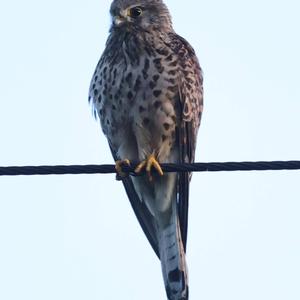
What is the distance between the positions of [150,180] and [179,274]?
0.76 meters

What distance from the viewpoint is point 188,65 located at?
754cm

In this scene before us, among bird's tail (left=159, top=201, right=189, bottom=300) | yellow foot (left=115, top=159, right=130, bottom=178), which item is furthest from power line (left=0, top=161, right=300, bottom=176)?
bird's tail (left=159, top=201, right=189, bottom=300)

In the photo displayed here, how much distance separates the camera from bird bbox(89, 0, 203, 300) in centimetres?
727

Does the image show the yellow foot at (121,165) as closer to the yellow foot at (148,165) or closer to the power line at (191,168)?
the yellow foot at (148,165)

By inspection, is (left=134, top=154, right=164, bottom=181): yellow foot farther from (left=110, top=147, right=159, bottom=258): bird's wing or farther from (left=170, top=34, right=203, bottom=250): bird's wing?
(left=110, top=147, right=159, bottom=258): bird's wing

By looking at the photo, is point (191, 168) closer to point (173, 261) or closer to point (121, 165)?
point (121, 165)

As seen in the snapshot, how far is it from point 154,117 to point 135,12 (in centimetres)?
123

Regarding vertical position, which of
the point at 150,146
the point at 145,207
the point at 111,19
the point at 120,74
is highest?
the point at 111,19

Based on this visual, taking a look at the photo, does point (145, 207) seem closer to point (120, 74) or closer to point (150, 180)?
point (150, 180)

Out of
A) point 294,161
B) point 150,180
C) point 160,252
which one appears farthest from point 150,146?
point 294,161

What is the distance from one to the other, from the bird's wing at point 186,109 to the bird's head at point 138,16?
0.89 ft

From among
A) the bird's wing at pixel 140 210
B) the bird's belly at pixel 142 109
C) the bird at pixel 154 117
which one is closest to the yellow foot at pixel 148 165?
the bird at pixel 154 117

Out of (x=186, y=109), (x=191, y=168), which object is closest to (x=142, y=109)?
(x=186, y=109)

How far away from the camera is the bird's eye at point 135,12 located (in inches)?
316
